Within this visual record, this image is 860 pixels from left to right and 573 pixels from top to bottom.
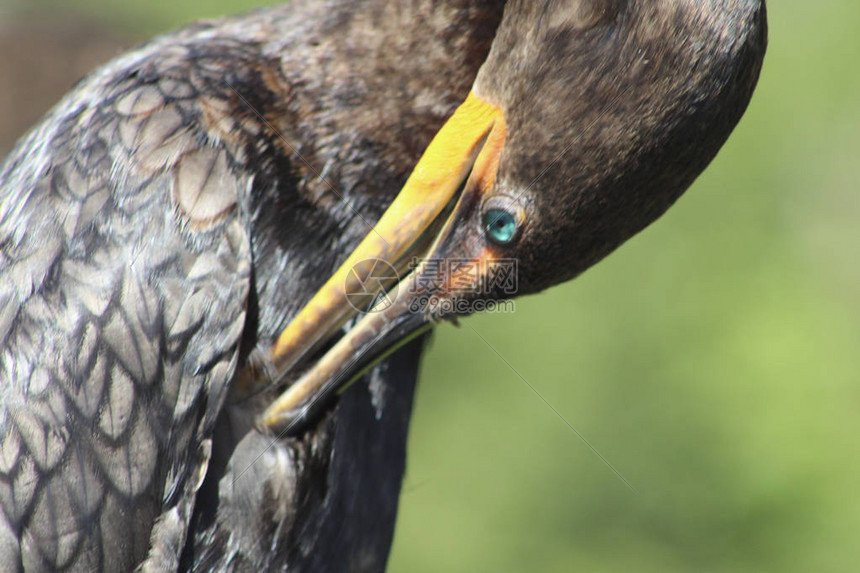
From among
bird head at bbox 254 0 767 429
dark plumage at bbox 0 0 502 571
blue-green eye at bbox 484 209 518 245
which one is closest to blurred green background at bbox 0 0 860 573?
dark plumage at bbox 0 0 502 571

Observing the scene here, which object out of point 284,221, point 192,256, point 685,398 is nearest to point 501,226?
point 284,221

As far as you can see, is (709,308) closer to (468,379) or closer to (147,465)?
Answer: (468,379)

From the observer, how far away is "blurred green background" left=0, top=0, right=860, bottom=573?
14.7 ft

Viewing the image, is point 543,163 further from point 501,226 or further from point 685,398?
point 685,398

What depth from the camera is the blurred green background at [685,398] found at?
177 inches

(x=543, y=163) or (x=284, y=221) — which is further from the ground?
(x=543, y=163)

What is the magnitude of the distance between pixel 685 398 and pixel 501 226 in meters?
2.95

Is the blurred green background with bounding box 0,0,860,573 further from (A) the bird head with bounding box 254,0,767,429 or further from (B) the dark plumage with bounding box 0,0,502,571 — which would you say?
(A) the bird head with bounding box 254,0,767,429

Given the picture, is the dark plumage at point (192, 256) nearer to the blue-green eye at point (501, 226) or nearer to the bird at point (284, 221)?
the bird at point (284, 221)

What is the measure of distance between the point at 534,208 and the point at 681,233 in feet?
12.0

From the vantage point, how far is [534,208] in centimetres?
214

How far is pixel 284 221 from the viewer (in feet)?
8.12

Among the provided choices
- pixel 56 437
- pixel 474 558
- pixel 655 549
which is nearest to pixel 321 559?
pixel 56 437

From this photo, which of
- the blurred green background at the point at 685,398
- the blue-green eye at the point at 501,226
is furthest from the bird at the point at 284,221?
the blurred green background at the point at 685,398
